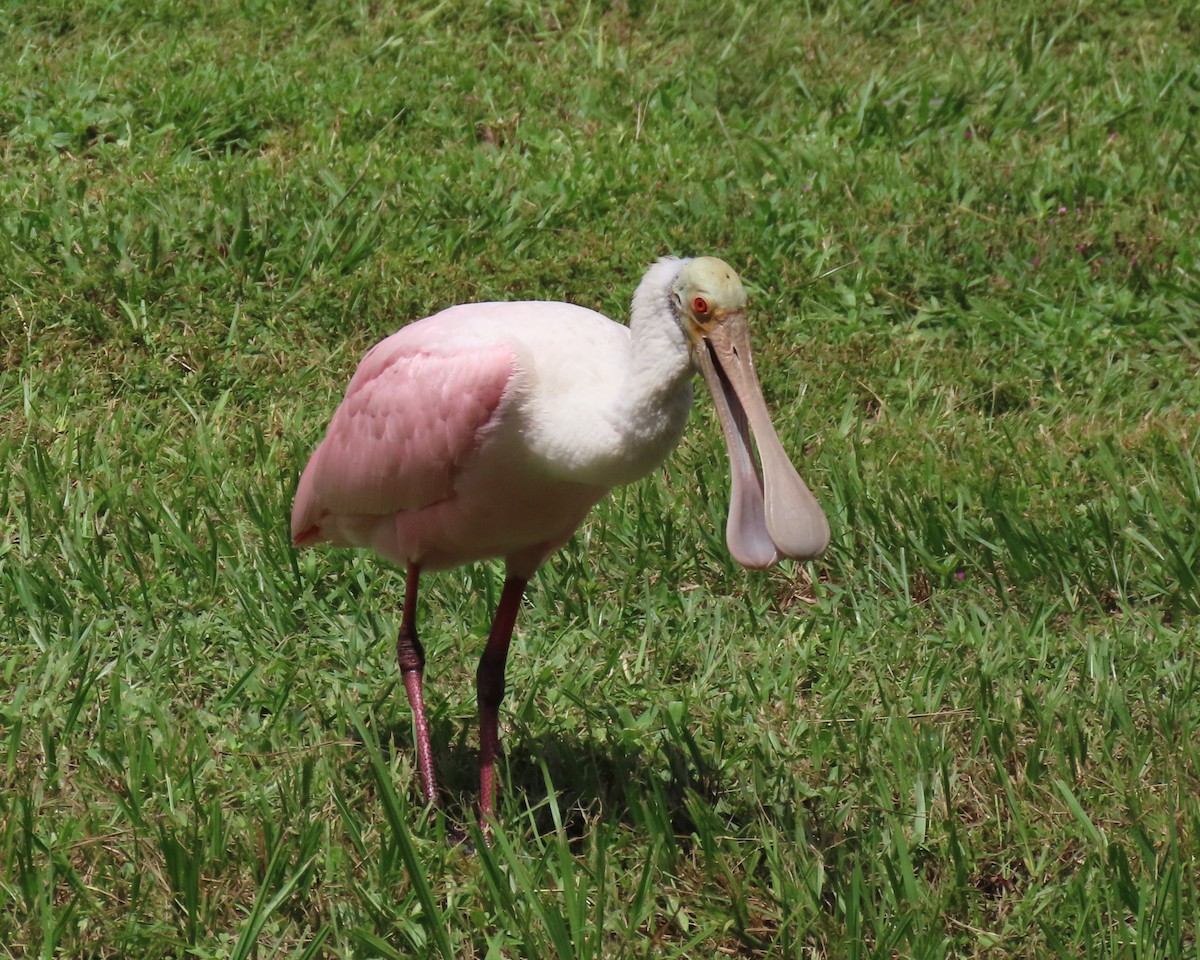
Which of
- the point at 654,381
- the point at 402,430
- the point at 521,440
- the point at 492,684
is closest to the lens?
the point at 654,381

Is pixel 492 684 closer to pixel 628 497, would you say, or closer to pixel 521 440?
pixel 521 440

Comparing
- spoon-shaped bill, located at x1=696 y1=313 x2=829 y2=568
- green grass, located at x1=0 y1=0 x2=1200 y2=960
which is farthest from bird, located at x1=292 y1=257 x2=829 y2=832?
green grass, located at x1=0 y1=0 x2=1200 y2=960

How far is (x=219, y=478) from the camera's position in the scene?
16.4 ft

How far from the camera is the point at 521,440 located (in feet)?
11.8

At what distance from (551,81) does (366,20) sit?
96 cm

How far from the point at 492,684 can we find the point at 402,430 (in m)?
0.67

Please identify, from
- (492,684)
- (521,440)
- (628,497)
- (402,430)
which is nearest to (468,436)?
(521,440)

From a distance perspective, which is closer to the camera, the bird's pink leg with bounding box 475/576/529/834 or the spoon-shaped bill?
the spoon-shaped bill

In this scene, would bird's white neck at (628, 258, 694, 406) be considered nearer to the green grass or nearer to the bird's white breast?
the bird's white breast

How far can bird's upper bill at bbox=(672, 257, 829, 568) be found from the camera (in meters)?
3.25

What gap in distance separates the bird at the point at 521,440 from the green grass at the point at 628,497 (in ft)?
1.16

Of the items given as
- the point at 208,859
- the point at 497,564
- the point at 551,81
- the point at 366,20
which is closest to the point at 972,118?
the point at 551,81

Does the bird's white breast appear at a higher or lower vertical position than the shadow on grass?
higher

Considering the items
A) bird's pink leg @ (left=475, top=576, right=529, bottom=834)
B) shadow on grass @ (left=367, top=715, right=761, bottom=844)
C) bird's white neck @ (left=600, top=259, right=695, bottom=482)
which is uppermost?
bird's white neck @ (left=600, top=259, right=695, bottom=482)
